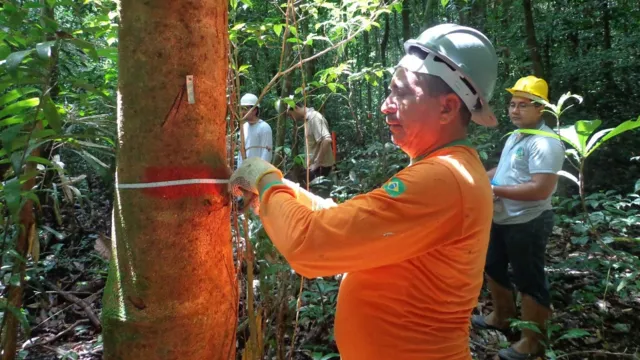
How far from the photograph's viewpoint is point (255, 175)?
47.5 inches

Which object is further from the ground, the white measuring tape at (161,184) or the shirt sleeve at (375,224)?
the white measuring tape at (161,184)

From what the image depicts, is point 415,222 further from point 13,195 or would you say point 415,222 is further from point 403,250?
point 13,195

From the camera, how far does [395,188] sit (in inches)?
43.9

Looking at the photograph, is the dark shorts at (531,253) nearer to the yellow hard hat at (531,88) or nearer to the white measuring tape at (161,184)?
the yellow hard hat at (531,88)

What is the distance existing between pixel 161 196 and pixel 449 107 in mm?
805

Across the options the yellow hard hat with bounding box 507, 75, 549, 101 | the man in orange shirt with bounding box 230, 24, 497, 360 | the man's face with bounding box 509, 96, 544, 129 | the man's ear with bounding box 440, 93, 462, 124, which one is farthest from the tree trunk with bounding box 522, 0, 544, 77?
the man's ear with bounding box 440, 93, 462, 124

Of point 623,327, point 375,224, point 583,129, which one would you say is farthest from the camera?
point 623,327

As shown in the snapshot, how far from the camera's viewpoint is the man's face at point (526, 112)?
2.99 m

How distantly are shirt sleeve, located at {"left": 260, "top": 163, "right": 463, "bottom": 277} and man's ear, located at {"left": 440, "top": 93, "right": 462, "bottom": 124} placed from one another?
0.71 feet

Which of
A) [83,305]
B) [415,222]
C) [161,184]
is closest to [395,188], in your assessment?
[415,222]

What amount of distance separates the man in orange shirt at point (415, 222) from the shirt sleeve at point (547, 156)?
1.59 m

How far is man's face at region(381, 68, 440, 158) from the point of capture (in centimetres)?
130

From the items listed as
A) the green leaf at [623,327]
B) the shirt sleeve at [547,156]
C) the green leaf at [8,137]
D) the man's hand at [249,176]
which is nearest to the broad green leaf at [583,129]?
the shirt sleeve at [547,156]

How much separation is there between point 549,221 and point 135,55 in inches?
108
